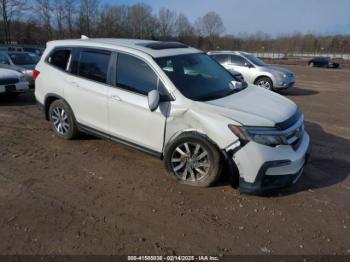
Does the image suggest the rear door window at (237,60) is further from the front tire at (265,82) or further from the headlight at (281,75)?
the headlight at (281,75)

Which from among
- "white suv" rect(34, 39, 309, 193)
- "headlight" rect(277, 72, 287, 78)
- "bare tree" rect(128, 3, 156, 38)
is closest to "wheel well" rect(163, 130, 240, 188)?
"white suv" rect(34, 39, 309, 193)

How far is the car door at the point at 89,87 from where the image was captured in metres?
5.16

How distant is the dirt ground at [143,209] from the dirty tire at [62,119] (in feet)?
1.03

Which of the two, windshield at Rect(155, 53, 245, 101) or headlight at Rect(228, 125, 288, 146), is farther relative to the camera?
windshield at Rect(155, 53, 245, 101)

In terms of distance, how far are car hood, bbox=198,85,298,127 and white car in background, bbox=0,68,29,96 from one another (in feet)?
22.7

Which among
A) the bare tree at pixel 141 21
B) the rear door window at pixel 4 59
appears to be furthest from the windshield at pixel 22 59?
the bare tree at pixel 141 21

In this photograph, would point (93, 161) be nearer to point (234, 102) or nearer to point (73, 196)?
point (73, 196)

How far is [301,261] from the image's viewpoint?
10.2 feet

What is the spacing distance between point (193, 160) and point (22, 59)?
35.4 ft

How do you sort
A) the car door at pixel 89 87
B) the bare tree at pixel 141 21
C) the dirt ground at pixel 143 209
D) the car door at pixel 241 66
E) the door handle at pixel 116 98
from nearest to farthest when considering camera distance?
the dirt ground at pixel 143 209 → the door handle at pixel 116 98 → the car door at pixel 89 87 → the car door at pixel 241 66 → the bare tree at pixel 141 21

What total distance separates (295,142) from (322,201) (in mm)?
823

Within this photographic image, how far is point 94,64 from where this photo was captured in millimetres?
5355

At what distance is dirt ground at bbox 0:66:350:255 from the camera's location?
3309 millimetres

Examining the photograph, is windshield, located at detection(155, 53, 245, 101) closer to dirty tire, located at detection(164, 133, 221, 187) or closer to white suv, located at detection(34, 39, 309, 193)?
white suv, located at detection(34, 39, 309, 193)
